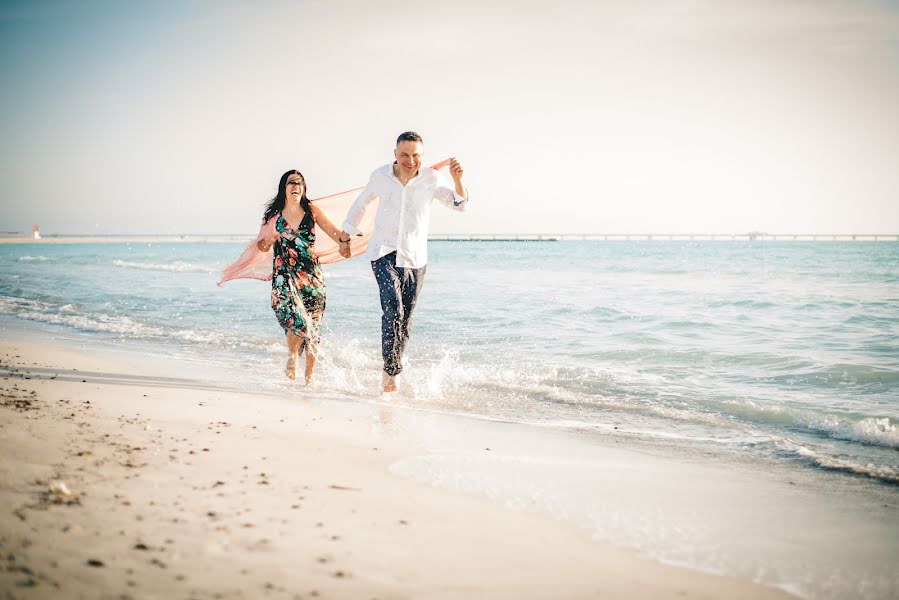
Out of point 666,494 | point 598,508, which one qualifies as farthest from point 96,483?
point 666,494

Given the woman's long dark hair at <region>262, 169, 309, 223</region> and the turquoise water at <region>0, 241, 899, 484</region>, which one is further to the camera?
the woman's long dark hair at <region>262, 169, 309, 223</region>

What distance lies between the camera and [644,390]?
271 inches

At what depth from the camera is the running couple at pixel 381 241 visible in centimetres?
561

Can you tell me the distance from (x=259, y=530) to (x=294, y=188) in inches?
170

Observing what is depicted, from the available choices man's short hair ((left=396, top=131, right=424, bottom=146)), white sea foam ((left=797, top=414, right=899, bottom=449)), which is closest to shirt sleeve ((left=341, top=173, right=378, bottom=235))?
man's short hair ((left=396, top=131, right=424, bottom=146))

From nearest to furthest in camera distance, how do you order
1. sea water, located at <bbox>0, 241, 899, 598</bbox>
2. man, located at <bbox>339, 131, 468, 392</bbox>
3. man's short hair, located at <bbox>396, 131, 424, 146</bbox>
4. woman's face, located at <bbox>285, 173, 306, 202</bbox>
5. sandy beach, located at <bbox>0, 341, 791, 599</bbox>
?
sandy beach, located at <bbox>0, 341, 791, 599</bbox> < sea water, located at <bbox>0, 241, 899, 598</bbox> < man's short hair, located at <bbox>396, 131, 424, 146</bbox> < man, located at <bbox>339, 131, 468, 392</bbox> < woman's face, located at <bbox>285, 173, 306, 202</bbox>

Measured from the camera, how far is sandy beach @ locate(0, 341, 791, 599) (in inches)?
87.7

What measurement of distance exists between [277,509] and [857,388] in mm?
6846

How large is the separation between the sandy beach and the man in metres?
1.79

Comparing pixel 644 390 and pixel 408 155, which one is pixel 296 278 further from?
pixel 644 390

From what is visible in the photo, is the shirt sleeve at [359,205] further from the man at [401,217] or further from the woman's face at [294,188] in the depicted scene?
the woman's face at [294,188]

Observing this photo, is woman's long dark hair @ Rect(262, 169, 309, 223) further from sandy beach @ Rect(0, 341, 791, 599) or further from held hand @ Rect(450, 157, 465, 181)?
sandy beach @ Rect(0, 341, 791, 599)

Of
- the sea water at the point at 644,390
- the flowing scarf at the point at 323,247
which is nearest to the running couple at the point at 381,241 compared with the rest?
the flowing scarf at the point at 323,247

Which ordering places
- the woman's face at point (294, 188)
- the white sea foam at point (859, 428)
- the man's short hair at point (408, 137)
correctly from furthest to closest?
the woman's face at point (294, 188), the man's short hair at point (408, 137), the white sea foam at point (859, 428)
